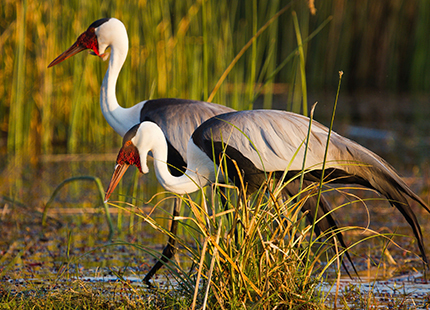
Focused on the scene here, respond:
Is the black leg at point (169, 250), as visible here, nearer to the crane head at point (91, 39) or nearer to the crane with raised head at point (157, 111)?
the crane with raised head at point (157, 111)

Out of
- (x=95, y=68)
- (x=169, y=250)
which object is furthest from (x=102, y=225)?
(x=95, y=68)

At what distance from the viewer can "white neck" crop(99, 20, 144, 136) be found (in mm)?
3639

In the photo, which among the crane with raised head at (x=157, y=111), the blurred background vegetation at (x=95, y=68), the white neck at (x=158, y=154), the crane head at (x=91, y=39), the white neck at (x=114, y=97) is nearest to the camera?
the white neck at (x=158, y=154)

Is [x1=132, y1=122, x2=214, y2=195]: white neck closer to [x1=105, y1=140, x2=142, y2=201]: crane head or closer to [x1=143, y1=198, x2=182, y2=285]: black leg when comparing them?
[x1=105, y1=140, x2=142, y2=201]: crane head

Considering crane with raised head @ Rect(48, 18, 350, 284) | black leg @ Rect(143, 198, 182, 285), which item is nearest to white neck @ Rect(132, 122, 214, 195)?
black leg @ Rect(143, 198, 182, 285)

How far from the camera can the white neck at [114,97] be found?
11.9 feet

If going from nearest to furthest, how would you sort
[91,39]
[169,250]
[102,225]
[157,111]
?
1. [169,250]
2. [157,111]
3. [91,39]
4. [102,225]

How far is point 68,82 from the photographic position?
5.71 metres

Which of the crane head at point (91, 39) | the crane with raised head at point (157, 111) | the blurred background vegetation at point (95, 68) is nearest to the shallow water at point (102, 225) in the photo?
the blurred background vegetation at point (95, 68)

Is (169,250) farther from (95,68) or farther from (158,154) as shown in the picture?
(95,68)

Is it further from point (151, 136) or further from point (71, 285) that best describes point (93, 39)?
point (71, 285)

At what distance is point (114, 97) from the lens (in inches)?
146

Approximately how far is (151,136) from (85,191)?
2.20m

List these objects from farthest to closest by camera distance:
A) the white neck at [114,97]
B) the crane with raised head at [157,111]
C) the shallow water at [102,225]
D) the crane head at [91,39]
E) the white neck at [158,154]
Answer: the crane head at [91,39] → the white neck at [114,97] → the crane with raised head at [157,111] → the shallow water at [102,225] → the white neck at [158,154]
